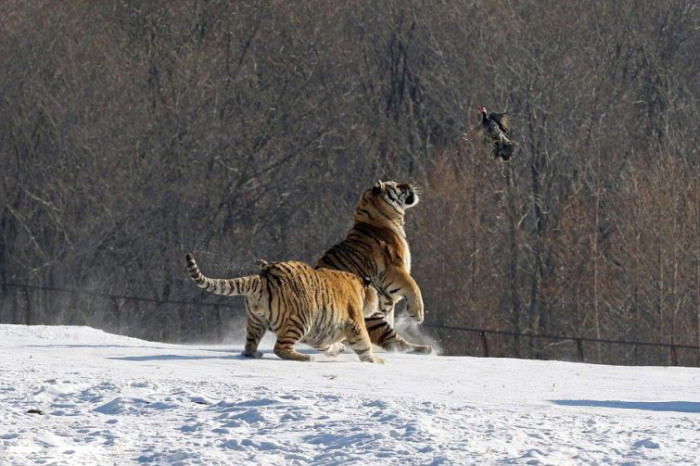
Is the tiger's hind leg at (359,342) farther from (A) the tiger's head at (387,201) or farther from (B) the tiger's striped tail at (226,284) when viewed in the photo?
(A) the tiger's head at (387,201)

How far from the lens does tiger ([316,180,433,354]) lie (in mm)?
15586

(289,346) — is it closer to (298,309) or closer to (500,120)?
(298,309)

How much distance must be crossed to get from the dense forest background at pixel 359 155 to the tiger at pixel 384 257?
58.3ft

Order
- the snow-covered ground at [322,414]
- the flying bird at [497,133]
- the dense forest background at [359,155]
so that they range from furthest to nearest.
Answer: the dense forest background at [359,155] < the flying bird at [497,133] < the snow-covered ground at [322,414]

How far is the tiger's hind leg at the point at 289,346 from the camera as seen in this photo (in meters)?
13.9

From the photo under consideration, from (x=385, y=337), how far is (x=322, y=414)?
209 inches

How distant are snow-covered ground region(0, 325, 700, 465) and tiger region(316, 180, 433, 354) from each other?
171 cm

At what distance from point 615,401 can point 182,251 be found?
27.3 meters

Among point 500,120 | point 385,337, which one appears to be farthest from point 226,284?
point 500,120

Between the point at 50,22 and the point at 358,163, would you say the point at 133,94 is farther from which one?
the point at 358,163

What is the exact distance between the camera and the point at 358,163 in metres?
42.7

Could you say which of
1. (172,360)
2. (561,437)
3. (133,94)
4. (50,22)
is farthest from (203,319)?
(561,437)

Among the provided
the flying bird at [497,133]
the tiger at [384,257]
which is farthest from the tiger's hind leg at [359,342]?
the flying bird at [497,133]

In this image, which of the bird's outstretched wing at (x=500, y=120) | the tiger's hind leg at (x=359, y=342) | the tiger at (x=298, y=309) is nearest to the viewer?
the tiger at (x=298, y=309)
